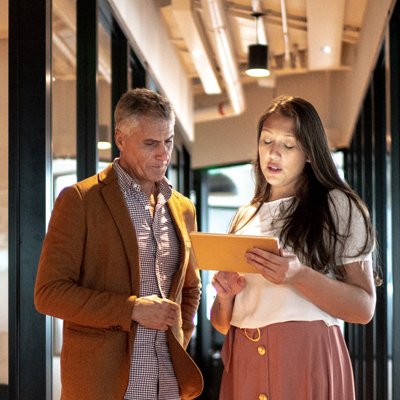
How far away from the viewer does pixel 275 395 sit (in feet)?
7.90

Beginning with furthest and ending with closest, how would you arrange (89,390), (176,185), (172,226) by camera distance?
(176,185) → (172,226) → (89,390)

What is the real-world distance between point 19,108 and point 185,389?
1112mm

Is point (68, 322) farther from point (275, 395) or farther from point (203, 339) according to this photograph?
point (203, 339)

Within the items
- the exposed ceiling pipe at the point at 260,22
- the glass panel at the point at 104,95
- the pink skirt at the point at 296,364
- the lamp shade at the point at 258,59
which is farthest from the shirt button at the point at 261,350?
the lamp shade at the point at 258,59

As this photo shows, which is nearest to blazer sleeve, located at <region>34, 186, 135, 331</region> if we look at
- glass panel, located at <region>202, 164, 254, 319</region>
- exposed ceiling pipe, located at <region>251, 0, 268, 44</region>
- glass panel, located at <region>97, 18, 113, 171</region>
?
glass panel, located at <region>97, 18, 113, 171</region>

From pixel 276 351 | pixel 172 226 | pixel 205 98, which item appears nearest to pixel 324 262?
pixel 276 351

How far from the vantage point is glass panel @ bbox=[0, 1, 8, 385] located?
9.56ft

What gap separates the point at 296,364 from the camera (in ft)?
7.90

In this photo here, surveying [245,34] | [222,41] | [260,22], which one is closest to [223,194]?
[245,34]

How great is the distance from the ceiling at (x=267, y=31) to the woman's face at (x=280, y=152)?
12.5 feet

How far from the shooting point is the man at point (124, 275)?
7.79 ft

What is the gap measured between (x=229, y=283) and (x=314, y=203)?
0.33 m

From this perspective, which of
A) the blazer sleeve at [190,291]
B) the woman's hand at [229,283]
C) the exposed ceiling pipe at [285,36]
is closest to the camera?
the woman's hand at [229,283]

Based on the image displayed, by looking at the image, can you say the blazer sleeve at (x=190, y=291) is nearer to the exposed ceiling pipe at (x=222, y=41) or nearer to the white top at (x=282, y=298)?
the white top at (x=282, y=298)
